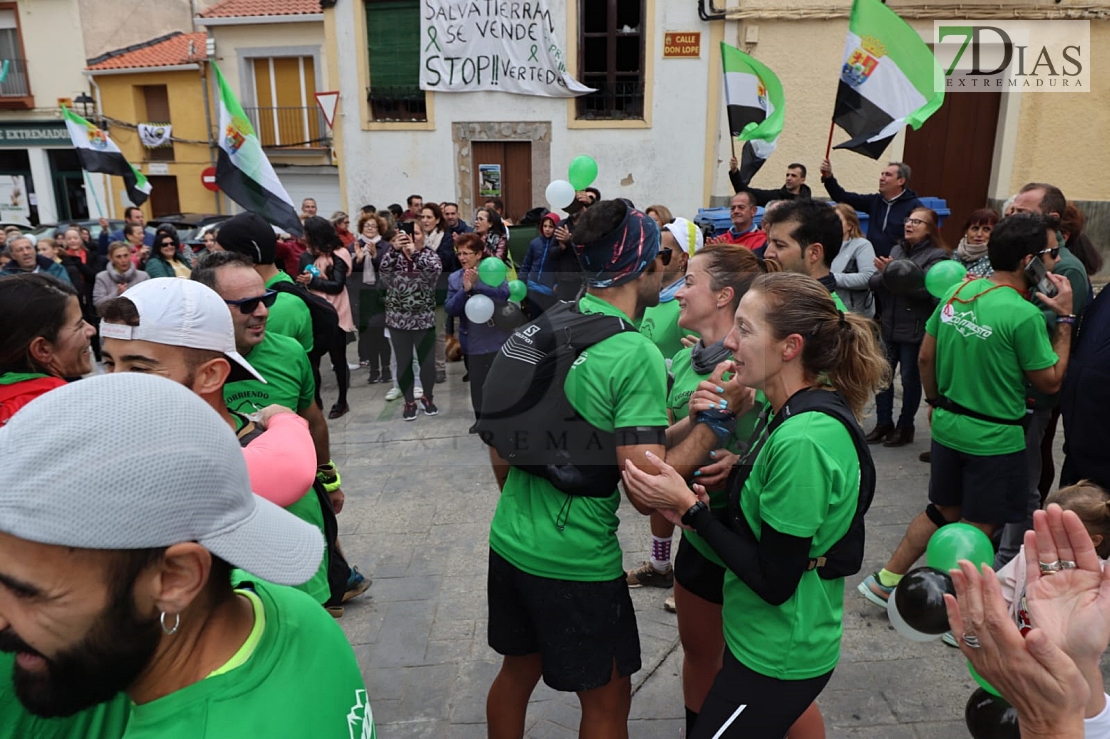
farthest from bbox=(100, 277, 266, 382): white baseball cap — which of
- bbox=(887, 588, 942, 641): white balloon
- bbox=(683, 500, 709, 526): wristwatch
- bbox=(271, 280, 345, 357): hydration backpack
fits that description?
bbox=(887, 588, 942, 641): white balloon

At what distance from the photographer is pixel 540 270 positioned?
6.96m

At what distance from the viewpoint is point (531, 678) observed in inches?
98.3

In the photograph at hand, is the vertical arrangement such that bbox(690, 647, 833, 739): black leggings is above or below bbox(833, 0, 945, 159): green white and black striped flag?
below

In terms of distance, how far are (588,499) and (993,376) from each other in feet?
7.05

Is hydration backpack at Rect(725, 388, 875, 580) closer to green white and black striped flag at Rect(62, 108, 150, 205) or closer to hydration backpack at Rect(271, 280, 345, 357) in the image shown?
hydration backpack at Rect(271, 280, 345, 357)

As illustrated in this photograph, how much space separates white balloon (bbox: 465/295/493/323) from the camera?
638 cm

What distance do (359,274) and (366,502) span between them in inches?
150

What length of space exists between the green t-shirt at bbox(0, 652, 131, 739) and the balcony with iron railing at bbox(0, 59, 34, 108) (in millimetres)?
25698

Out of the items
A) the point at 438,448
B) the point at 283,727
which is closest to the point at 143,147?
the point at 438,448

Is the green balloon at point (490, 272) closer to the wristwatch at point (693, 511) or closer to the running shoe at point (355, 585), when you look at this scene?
the running shoe at point (355, 585)

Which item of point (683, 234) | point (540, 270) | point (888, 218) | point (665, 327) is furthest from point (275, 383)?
point (888, 218)

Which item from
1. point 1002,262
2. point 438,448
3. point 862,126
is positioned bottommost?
point 438,448

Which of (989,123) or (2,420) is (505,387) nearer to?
(2,420)

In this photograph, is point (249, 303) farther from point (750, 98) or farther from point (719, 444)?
point (750, 98)
